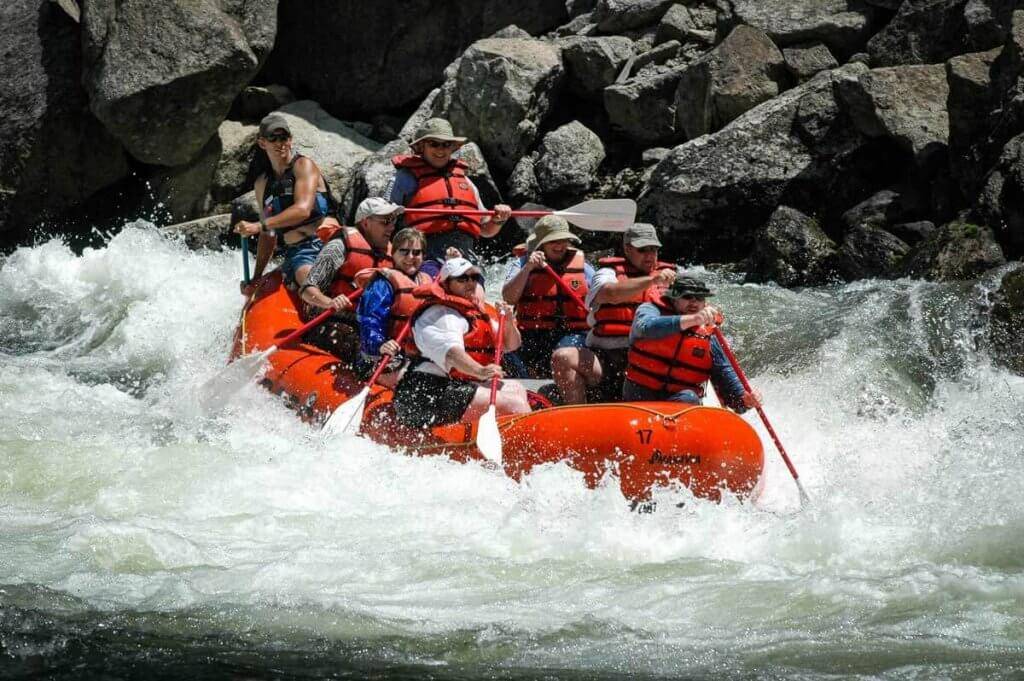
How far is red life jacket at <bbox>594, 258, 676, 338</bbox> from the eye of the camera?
5879mm

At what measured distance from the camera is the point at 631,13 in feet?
40.4

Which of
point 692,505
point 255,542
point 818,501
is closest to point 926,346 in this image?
point 818,501

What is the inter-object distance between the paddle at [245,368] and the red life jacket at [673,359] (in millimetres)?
1717

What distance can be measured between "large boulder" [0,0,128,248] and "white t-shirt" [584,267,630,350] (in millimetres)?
8029

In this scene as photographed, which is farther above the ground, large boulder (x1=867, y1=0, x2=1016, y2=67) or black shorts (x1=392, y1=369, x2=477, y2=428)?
large boulder (x1=867, y1=0, x2=1016, y2=67)

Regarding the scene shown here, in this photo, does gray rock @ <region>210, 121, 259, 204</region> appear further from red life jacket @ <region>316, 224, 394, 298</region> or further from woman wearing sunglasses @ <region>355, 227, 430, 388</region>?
woman wearing sunglasses @ <region>355, 227, 430, 388</region>

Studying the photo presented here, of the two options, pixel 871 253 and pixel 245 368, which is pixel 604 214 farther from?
pixel 871 253

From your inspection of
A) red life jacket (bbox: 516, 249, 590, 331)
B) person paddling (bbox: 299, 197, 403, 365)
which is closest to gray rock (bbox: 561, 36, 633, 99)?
person paddling (bbox: 299, 197, 403, 365)

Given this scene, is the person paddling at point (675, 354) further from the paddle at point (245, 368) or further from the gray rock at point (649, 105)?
the gray rock at point (649, 105)

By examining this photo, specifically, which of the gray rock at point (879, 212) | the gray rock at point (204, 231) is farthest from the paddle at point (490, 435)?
the gray rock at point (204, 231)

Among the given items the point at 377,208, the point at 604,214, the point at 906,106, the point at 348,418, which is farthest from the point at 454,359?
the point at 906,106

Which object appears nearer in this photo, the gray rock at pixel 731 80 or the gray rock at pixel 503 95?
the gray rock at pixel 731 80

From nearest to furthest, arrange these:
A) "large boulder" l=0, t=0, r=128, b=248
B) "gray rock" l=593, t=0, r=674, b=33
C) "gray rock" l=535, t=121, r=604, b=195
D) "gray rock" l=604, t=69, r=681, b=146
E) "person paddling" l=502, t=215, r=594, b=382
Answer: "person paddling" l=502, t=215, r=594, b=382 → "gray rock" l=535, t=121, r=604, b=195 → "gray rock" l=604, t=69, r=681, b=146 → "large boulder" l=0, t=0, r=128, b=248 → "gray rock" l=593, t=0, r=674, b=33

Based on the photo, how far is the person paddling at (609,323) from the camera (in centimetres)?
579
